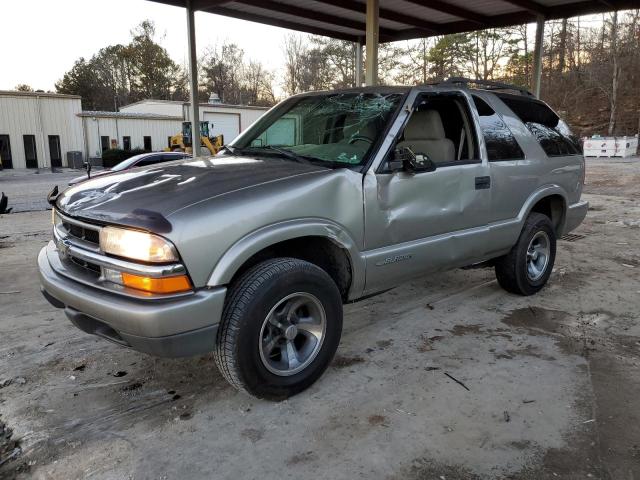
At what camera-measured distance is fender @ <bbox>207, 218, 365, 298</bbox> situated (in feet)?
8.78

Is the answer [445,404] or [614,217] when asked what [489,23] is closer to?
[614,217]

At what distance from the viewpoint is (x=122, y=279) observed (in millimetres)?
2660

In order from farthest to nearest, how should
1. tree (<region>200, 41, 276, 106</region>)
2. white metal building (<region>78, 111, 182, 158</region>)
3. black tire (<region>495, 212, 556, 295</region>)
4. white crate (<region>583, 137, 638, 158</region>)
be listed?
tree (<region>200, 41, 276, 106</region>)
white metal building (<region>78, 111, 182, 158</region>)
white crate (<region>583, 137, 638, 158</region>)
black tire (<region>495, 212, 556, 295</region>)

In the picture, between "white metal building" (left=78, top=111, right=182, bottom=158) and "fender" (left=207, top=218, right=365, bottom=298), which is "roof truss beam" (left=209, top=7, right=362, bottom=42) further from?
"white metal building" (left=78, top=111, right=182, bottom=158)

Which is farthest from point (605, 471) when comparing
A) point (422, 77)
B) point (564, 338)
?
point (422, 77)

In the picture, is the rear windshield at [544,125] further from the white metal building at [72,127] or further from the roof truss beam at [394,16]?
the white metal building at [72,127]

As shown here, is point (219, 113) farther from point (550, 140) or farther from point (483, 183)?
point (483, 183)

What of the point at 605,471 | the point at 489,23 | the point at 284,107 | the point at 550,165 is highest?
the point at 489,23

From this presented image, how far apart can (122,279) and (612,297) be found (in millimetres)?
4699

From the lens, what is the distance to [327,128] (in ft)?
12.9

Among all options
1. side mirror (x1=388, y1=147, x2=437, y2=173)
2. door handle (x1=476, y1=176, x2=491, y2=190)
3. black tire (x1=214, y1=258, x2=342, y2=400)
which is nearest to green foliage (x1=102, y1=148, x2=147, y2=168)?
door handle (x1=476, y1=176, x2=491, y2=190)

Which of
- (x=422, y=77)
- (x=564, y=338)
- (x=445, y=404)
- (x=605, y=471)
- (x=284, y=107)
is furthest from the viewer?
(x=422, y=77)

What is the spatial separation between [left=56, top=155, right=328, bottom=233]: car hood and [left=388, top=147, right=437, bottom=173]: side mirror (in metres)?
0.51

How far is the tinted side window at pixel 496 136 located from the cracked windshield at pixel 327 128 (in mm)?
967
